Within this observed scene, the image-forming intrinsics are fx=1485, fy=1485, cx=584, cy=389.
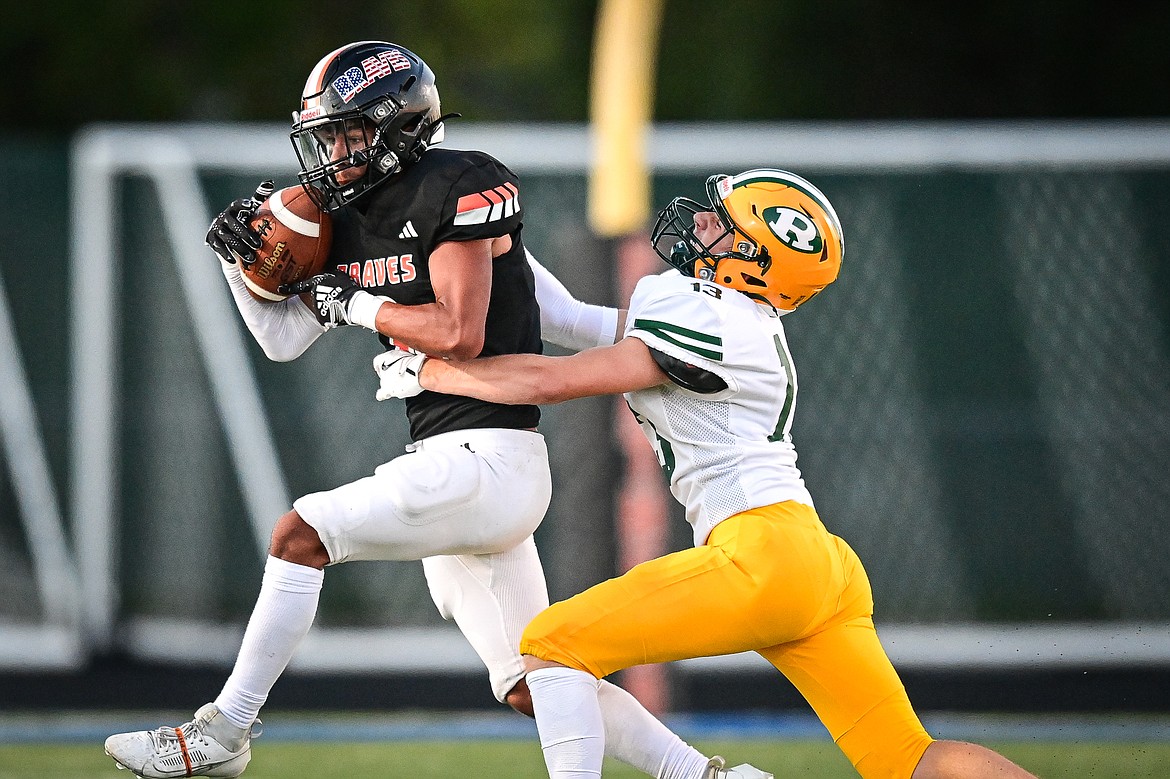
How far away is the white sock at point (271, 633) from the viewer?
3.15 metres

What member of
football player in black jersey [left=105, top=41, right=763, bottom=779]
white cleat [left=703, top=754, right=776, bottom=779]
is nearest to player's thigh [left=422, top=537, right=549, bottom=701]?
football player in black jersey [left=105, top=41, right=763, bottom=779]

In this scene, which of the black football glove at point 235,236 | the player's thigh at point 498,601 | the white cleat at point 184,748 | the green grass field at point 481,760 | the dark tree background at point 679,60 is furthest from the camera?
the dark tree background at point 679,60

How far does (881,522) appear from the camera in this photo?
7570 millimetres

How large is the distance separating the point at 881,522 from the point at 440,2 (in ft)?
18.3

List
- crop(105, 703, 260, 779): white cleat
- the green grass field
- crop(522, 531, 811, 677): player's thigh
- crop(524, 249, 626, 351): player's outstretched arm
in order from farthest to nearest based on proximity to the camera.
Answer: the green grass field → crop(524, 249, 626, 351): player's outstretched arm → crop(105, 703, 260, 779): white cleat → crop(522, 531, 811, 677): player's thigh

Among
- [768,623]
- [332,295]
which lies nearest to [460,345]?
[332,295]

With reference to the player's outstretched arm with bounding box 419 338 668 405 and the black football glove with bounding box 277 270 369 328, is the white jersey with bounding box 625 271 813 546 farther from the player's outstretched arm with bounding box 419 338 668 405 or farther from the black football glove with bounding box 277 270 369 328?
the black football glove with bounding box 277 270 369 328

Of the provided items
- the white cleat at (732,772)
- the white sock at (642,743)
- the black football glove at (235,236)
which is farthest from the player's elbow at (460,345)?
the white cleat at (732,772)

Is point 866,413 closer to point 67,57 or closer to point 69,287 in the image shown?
point 69,287

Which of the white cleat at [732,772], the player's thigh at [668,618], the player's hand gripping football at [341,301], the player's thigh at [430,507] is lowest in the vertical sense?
the white cleat at [732,772]

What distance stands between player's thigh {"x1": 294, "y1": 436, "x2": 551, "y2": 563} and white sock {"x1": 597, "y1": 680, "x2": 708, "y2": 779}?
470 mm

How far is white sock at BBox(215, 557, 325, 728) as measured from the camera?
10.3ft

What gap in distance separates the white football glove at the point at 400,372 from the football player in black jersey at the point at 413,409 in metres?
0.03

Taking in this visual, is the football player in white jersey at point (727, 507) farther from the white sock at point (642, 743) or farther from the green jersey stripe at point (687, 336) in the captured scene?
the white sock at point (642, 743)
